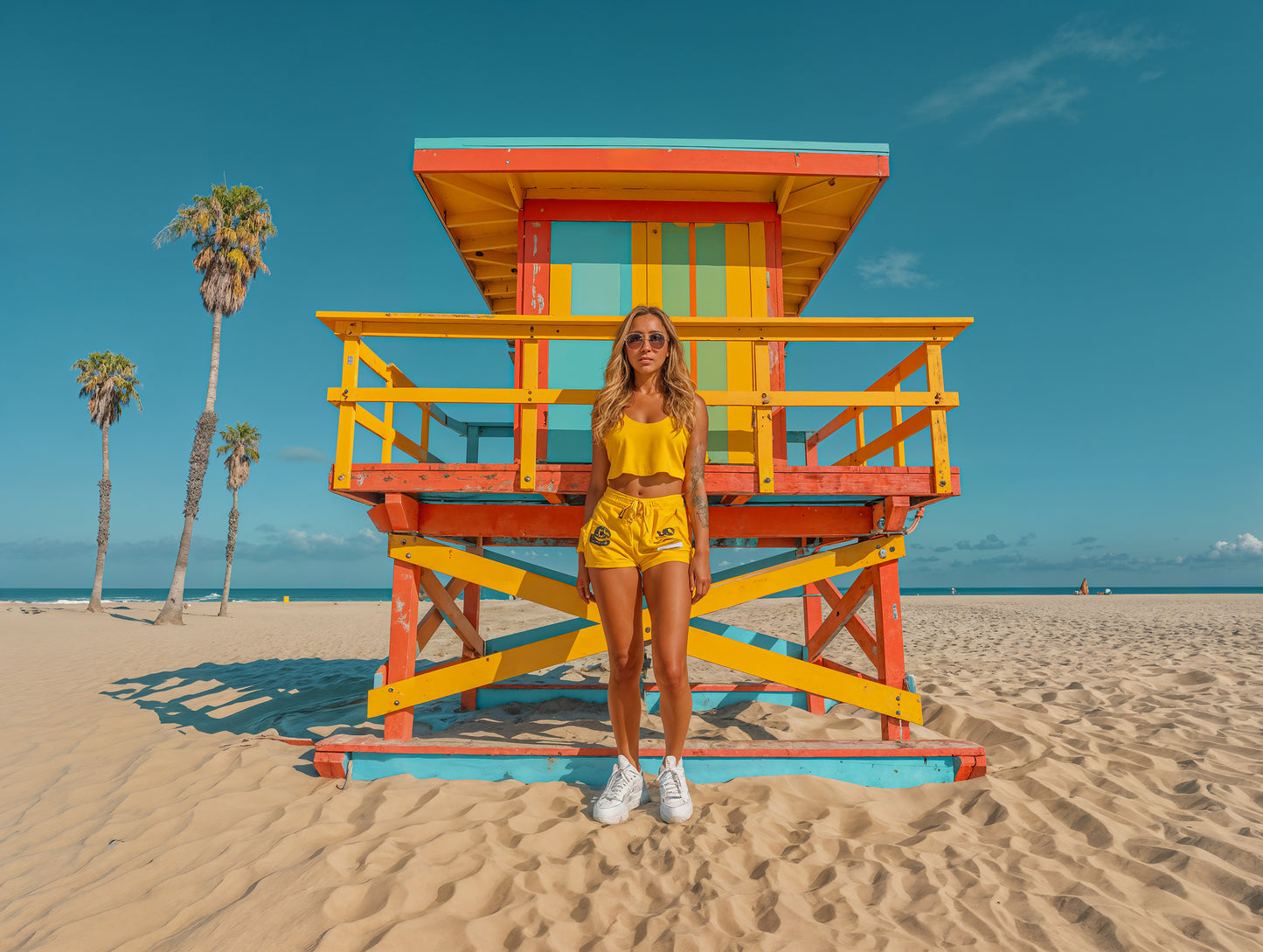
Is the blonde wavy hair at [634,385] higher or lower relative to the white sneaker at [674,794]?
higher

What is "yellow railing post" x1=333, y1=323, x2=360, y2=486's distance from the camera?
389 centimetres

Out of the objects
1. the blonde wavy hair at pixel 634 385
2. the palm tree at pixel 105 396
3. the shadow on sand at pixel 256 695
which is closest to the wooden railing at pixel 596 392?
the blonde wavy hair at pixel 634 385

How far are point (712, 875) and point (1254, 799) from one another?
9.99ft

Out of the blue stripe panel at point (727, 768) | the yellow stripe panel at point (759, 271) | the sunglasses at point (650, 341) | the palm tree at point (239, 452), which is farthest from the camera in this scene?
the palm tree at point (239, 452)

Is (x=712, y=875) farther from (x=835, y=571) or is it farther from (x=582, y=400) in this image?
(x=582, y=400)

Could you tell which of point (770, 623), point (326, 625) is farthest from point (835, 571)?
point (326, 625)

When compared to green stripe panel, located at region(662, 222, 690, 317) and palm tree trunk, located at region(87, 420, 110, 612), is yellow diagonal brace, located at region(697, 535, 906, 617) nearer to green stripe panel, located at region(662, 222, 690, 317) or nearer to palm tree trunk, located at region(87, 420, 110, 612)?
green stripe panel, located at region(662, 222, 690, 317)

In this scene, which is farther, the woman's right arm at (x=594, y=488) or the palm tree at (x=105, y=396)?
the palm tree at (x=105, y=396)

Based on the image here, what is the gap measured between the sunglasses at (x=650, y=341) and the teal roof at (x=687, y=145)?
2487 millimetres

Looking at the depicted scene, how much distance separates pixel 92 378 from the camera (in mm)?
24125

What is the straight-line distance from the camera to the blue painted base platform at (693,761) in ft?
11.8

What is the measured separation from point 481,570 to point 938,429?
3.12m

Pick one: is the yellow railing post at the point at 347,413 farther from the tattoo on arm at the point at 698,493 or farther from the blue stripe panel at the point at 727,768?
the tattoo on arm at the point at 698,493

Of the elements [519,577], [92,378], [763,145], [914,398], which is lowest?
[519,577]
